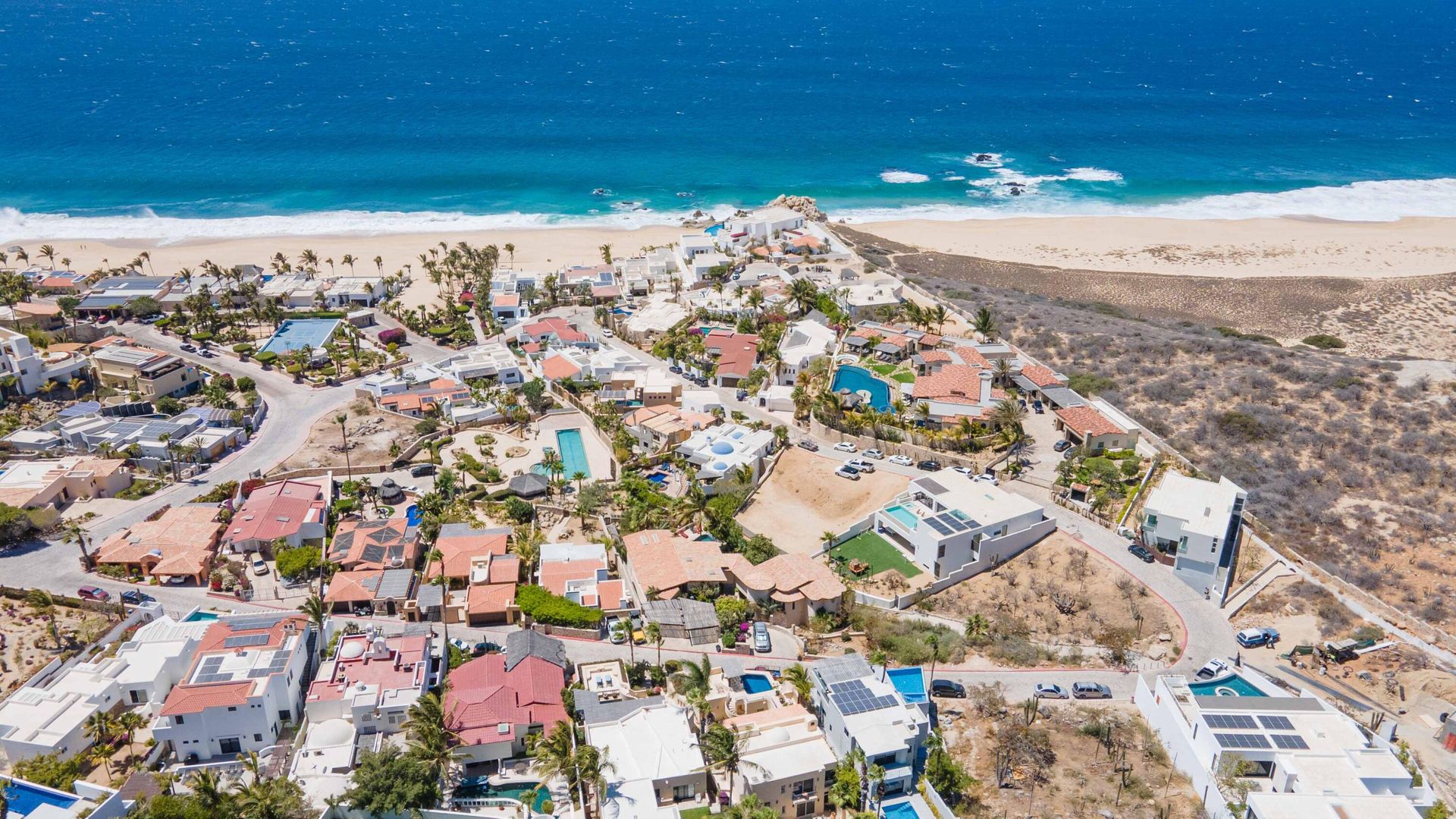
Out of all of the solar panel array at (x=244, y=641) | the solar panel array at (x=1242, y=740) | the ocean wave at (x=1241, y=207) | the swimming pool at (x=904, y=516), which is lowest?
the solar panel array at (x=244, y=641)

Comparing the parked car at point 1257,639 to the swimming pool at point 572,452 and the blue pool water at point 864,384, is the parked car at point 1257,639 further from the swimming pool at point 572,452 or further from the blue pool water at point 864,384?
the swimming pool at point 572,452

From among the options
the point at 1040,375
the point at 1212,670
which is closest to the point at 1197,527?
the point at 1212,670

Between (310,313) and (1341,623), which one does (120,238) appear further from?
(1341,623)

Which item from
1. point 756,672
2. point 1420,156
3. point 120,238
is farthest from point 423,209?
point 1420,156

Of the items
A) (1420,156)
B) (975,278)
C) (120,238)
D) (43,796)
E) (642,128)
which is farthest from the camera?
(642,128)

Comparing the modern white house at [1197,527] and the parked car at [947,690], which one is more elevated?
the modern white house at [1197,527]

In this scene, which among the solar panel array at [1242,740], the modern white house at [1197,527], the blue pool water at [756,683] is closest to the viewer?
the solar panel array at [1242,740]

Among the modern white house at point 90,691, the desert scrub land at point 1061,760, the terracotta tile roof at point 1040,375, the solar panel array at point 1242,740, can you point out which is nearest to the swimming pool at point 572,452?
the modern white house at point 90,691
